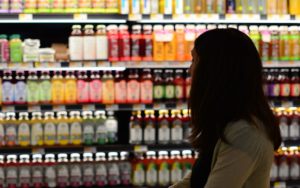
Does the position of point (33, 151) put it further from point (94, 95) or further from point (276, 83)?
point (276, 83)

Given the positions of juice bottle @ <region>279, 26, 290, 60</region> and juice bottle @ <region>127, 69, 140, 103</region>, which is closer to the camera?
juice bottle @ <region>127, 69, 140, 103</region>

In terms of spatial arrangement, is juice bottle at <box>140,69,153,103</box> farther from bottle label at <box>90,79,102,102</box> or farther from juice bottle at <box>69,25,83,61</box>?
juice bottle at <box>69,25,83,61</box>

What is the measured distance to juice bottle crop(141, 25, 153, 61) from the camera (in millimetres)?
2850

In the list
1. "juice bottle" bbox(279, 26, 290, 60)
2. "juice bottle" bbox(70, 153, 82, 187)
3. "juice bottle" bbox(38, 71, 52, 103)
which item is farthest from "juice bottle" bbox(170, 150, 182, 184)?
"juice bottle" bbox(279, 26, 290, 60)

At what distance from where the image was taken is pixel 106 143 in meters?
2.90

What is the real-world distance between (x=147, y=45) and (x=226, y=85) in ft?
6.56

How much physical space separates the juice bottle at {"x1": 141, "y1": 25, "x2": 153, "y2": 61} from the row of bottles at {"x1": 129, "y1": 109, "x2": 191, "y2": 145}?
0.53m

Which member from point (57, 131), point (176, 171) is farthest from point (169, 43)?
point (57, 131)

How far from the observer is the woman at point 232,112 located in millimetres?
862

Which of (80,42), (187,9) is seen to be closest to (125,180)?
(80,42)

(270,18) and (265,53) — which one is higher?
(270,18)

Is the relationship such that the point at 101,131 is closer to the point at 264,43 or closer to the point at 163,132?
the point at 163,132

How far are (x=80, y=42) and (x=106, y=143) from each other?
0.96 m

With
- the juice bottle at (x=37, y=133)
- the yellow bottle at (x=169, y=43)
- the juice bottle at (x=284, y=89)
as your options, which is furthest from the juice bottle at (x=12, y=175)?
the juice bottle at (x=284, y=89)
